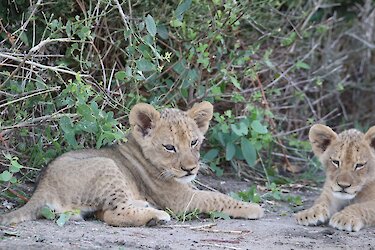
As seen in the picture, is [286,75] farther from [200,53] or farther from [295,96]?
[200,53]

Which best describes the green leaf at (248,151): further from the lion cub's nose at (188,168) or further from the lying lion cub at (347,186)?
the lion cub's nose at (188,168)

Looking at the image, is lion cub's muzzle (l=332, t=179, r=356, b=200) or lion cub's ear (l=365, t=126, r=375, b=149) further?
lion cub's ear (l=365, t=126, r=375, b=149)

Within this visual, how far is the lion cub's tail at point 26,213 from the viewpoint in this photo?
5.23 metres

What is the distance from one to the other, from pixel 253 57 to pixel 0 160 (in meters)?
3.20

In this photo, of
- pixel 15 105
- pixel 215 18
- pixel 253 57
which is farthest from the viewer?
pixel 253 57

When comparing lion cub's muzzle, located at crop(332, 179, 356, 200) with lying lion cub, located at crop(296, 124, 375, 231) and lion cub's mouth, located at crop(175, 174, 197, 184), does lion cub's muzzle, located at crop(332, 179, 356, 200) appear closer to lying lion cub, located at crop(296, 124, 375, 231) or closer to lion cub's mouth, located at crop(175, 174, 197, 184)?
lying lion cub, located at crop(296, 124, 375, 231)

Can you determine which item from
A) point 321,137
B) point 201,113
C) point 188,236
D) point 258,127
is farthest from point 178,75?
point 188,236

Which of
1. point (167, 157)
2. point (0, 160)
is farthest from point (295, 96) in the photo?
point (0, 160)

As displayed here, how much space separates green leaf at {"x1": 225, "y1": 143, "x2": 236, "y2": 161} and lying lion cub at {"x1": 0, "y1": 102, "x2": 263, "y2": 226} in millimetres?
1136

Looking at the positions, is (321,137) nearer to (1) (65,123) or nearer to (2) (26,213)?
(1) (65,123)

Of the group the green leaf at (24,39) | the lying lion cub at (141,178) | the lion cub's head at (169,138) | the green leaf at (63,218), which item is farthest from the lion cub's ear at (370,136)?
the green leaf at (24,39)

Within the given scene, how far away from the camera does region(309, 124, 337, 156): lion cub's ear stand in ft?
21.5

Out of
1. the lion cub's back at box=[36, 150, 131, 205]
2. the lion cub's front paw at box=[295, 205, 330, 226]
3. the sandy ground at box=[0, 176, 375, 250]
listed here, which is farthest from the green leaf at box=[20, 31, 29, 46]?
the lion cub's front paw at box=[295, 205, 330, 226]

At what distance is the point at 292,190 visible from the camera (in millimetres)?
7719
